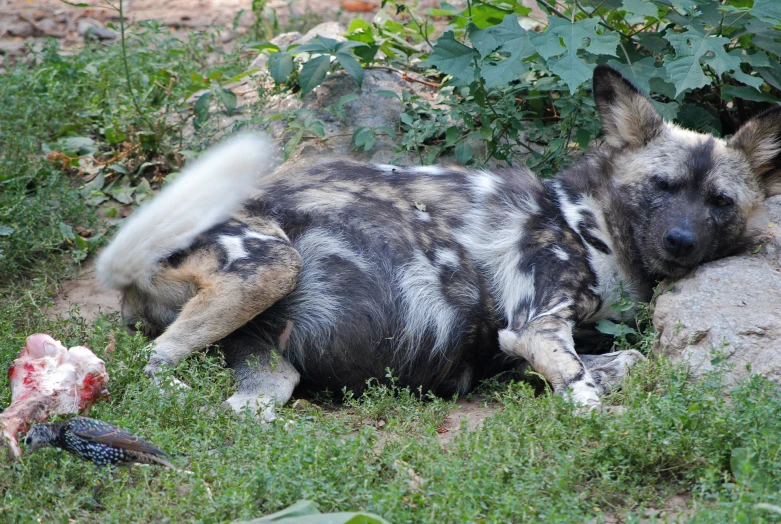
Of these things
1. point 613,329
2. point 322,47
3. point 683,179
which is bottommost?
point 613,329

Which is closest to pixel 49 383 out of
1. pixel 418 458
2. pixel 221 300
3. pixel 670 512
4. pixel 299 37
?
pixel 221 300

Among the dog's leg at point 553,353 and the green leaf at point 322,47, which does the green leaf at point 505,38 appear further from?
the dog's leg at point 553,353

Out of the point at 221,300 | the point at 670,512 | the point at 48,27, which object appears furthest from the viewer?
the point at 48,27

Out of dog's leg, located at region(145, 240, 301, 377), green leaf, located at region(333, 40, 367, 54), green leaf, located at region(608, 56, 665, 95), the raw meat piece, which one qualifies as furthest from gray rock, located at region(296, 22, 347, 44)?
the raw meat piece

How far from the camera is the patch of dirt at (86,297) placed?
4.80 metres

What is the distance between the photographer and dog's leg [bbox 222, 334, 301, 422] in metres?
3.74

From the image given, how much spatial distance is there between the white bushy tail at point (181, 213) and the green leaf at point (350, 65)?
149cm

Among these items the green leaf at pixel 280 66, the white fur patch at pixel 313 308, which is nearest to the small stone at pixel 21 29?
the green leaf at pixel 280 66

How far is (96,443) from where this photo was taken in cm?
297

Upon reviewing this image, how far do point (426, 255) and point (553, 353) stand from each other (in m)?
0.79

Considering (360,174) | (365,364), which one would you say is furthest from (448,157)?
(365,364)

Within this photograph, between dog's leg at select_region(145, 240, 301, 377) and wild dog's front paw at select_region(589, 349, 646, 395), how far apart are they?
144cm

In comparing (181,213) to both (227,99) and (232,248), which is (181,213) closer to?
(232,248)

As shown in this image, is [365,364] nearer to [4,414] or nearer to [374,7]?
[4,414]
